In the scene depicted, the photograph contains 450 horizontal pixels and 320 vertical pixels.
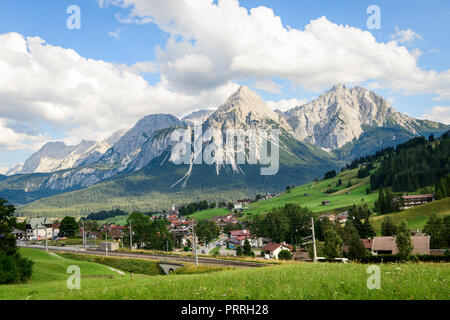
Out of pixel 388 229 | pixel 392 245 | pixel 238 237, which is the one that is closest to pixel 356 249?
pixel 392 245

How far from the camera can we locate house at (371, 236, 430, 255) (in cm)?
7731

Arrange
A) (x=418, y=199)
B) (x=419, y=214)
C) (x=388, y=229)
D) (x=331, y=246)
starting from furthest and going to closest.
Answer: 1. (x=418, y=199)
2. (x=419, y=214)
3. (x=388, y=229)
4. (x=331, y=246)

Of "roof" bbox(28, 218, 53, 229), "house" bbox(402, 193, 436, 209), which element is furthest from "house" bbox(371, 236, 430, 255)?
"roof" bbox(28, 218, 53, 229)

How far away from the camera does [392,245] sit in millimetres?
88812

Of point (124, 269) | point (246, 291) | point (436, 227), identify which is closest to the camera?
point (246, 291)

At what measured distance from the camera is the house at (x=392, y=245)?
77.3 m

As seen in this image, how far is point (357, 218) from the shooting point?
382ft

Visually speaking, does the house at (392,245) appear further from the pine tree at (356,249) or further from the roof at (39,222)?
the roof at (39,222)

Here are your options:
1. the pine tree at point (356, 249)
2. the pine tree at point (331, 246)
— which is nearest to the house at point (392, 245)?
the pine tree at point (356, 249)

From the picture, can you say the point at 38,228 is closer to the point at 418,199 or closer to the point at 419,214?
the point at 419,214

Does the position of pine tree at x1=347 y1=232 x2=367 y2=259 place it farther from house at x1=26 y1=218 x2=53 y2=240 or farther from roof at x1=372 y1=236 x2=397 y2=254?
house at x1=26 y1=218 x2=53 y2=240
